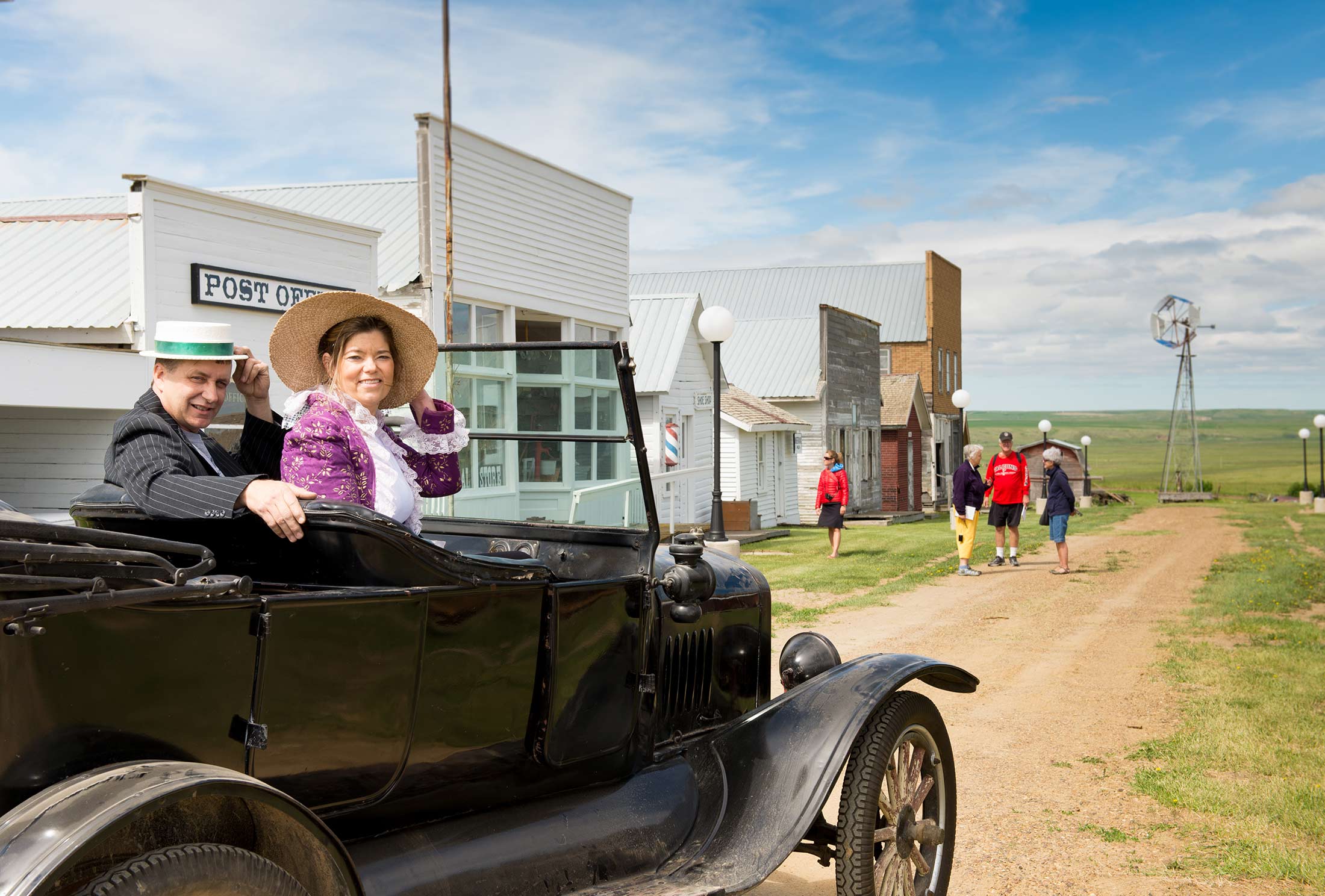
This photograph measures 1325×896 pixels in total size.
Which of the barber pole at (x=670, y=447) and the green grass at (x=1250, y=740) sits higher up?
the barber pole at (x=670, y=447)

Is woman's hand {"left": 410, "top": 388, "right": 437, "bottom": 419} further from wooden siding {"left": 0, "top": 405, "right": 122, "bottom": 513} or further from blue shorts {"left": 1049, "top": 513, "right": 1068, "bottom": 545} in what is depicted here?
blue shorts {"left": 1049, "top": 513, "right": 1068, "bottom": 545}

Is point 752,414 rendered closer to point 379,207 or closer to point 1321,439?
point 379,207

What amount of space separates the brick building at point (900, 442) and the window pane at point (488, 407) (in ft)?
Answer: 110

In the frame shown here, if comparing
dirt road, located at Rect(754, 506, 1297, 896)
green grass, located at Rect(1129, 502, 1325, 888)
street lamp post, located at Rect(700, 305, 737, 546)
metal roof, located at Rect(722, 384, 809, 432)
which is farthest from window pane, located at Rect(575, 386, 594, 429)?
metal roof, located at Rect(722, 384, 809, 432)

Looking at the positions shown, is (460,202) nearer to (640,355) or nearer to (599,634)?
(640,355)

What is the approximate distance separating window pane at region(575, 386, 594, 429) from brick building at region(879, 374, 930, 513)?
33564 millimetres

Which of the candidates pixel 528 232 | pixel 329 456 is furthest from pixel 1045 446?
pixel 329 456

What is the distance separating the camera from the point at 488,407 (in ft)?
14.0

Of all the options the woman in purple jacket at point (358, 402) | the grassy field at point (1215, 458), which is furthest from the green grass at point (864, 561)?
the grassy field at point (1215, 458)

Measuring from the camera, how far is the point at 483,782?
3.17 meters

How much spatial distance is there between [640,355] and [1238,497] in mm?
38518

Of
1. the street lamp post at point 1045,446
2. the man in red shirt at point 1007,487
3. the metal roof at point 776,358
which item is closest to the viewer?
the man in red shirt at point 1007,487

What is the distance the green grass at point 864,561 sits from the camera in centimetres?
1307

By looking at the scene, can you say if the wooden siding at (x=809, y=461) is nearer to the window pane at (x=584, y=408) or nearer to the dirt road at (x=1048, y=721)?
the dirt road at (x=1048, y=721)
